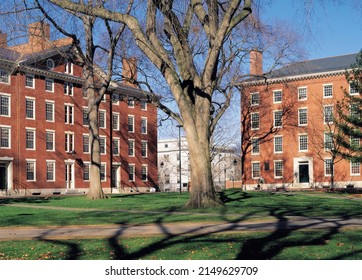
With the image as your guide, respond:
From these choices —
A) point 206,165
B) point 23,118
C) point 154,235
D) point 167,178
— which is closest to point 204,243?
point 154,235

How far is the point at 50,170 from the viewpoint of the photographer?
52219 millimetres

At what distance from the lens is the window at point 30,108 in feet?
164

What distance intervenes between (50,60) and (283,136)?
27.8m

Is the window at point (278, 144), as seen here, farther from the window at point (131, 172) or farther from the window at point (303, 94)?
the window at point (131, 172)

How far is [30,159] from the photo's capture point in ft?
164

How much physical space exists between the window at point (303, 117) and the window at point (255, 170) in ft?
23.4

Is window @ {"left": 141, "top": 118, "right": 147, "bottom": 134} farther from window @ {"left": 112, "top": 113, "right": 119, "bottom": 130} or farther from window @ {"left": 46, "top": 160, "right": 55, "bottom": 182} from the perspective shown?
window @ {"left": 46, "top": 160, "right": 55, "bottom": 182}

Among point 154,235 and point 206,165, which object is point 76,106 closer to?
point 206,165

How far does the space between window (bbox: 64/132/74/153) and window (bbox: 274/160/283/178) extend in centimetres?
2365

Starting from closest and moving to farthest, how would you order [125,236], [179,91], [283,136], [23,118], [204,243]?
[204,243], [125,236], [179,91], [23,118], [283,136]

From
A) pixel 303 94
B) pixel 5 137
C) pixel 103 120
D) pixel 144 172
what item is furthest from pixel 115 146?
pixel 303 94

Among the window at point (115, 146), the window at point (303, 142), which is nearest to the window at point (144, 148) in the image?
the window at point (115, 146)

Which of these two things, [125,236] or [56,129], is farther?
[56,129]

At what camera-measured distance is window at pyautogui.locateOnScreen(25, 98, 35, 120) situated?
1969 inches
